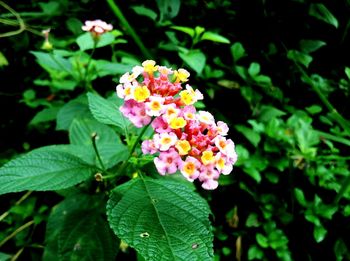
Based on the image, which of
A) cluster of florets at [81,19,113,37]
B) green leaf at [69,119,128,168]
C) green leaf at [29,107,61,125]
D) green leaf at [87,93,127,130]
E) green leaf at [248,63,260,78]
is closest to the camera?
green leaf at [87,93,127,130]

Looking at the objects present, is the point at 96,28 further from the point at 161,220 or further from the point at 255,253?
the point at 255,253

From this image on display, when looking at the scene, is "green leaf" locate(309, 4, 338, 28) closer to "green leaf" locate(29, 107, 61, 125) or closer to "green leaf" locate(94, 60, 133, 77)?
"green leaf" locate(94, 60, 133, 77)

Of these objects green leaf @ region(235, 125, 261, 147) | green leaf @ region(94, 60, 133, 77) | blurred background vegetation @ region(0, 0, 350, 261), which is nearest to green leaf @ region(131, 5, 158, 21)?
blurred background vegetation @ region(0, 0, 350, 261)

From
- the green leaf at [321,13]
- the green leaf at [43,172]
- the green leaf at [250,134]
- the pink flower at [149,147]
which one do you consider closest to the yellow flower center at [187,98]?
the pink flower at [149,147]

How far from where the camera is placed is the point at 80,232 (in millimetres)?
968

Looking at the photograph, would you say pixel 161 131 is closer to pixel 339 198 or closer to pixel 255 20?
pixel 339 198

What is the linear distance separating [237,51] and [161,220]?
1.04 metres

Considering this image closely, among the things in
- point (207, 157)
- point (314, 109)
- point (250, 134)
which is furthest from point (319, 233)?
point (207, 157)

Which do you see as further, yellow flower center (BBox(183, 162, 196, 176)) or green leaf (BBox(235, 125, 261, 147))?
green leaf (BBox(235, 125, 261, 147))

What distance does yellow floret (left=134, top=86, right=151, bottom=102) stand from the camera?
782mm

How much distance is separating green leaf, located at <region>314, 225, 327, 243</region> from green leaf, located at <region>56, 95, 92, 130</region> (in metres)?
0.88

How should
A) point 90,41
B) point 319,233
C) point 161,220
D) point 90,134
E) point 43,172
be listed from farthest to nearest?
point 90,41
point 319,233
point 90,134
point 43,172
point 161,220

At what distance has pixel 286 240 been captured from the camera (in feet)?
4.44

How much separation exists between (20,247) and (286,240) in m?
0.93
